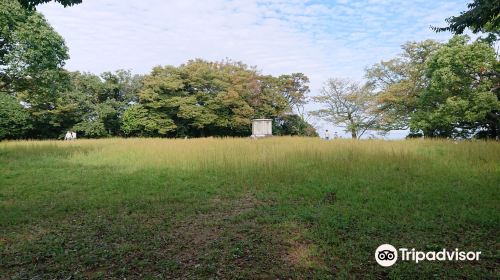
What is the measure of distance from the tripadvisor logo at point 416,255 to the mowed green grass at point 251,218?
0.36 feet

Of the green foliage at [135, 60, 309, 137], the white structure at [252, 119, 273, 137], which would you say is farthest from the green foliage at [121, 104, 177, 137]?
the white structure at [252, 119, 273, 137]

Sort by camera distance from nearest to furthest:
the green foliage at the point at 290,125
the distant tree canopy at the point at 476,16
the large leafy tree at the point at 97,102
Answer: the distant tree canopy at the point at 476,16, the large leafy tree at the point at 97,102, the green foliage at the point at 290,125

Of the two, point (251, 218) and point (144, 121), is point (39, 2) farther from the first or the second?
point (144, 121)

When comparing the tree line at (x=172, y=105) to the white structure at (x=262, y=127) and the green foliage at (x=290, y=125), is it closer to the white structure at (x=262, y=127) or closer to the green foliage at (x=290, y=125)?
the green foliage at (x=290, y=125)

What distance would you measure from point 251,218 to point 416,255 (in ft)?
8.39

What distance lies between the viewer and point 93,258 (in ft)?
12.9

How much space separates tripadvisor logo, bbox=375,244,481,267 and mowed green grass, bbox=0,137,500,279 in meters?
0.11

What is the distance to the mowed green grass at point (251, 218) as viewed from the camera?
12.1 ft

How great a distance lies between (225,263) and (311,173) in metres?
5.02

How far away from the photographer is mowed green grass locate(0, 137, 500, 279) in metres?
3.68

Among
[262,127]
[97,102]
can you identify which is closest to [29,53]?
[262,127]

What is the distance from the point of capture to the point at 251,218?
17.5 ft

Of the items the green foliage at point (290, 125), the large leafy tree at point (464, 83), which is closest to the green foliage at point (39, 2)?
the large leafy tree at point (464, 83)

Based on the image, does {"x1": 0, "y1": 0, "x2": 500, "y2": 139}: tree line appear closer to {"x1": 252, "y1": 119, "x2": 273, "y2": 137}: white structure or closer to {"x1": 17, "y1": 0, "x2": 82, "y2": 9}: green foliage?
{"x1": 252, "y1": 119, "x2": 273, "y2": 137}: white structure
